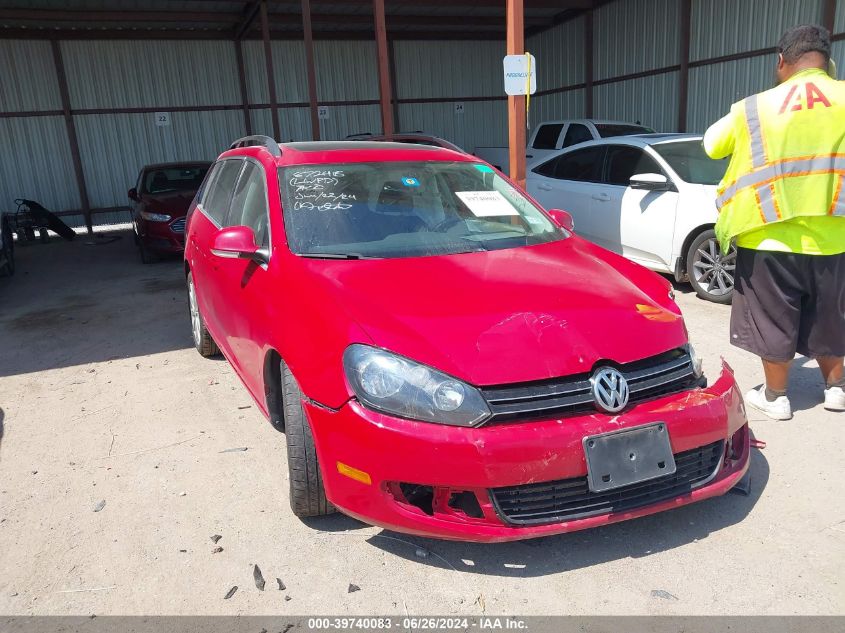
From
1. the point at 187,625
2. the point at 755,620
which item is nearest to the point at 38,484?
the point at 187,625

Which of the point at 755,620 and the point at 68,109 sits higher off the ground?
the point at 68,109

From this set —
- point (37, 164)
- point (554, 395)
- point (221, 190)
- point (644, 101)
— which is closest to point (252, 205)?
point (221, 190)

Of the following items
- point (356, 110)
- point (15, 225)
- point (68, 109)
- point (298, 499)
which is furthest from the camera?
point (356, 110)

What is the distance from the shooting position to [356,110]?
17453 millimetres

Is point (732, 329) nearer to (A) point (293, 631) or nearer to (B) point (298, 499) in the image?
(B) point (298, 499)

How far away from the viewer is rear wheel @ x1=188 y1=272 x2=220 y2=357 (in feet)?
16.0

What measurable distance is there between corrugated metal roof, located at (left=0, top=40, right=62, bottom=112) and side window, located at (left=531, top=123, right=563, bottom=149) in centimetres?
1085

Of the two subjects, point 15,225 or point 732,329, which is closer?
point 732,329

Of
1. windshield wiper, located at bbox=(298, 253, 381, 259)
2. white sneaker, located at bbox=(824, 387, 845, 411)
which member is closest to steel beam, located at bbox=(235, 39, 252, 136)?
windshield wiper, located at bbox=(298, 253, 381, 259)

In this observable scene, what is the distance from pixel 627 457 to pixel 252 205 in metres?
2.35

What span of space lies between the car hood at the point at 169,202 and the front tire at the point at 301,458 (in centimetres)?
741

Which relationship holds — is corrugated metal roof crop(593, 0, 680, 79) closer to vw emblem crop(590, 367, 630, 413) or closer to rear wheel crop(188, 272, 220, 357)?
rear wheel crop(188, 272, 220, 357)

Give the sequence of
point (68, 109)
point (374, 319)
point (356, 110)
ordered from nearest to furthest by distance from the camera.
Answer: point (374, 319) < point (68, 109) < point (356, 110)

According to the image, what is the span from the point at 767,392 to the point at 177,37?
15.9m
